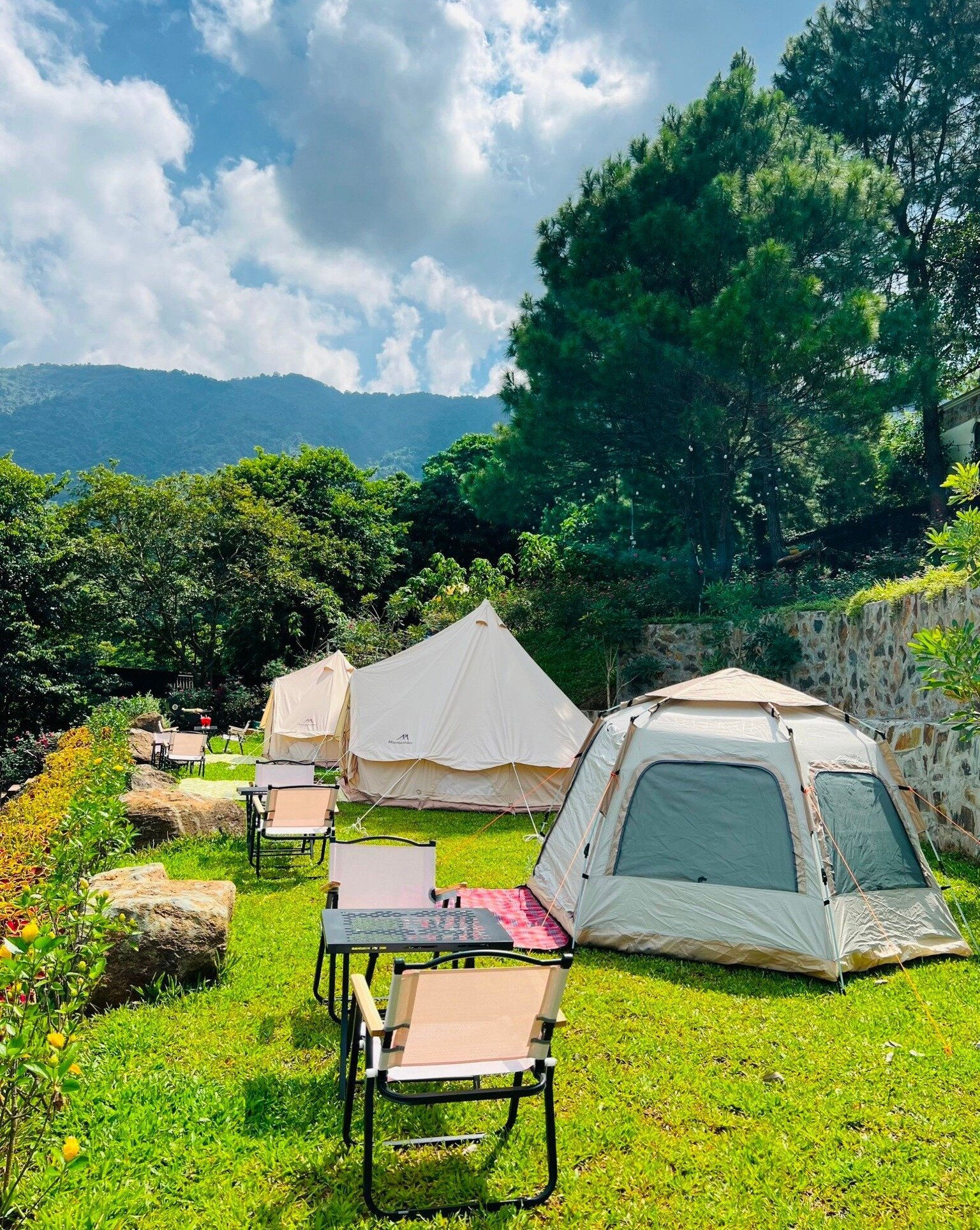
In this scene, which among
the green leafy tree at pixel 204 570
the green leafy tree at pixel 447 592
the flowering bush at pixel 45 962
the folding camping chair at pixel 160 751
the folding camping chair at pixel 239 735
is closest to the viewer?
the flowering bush at pixel 45 962

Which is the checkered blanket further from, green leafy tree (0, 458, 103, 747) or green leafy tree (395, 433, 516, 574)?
green leafy tree (395, 433, 516, 574)

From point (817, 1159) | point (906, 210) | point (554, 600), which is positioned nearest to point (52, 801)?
point (817, 1159)

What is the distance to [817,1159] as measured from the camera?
312 centimetres

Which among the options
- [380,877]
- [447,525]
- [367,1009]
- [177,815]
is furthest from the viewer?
[447,525]

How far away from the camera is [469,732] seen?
35.1 ft

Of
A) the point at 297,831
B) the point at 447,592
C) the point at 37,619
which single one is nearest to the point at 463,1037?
the point at 297,831

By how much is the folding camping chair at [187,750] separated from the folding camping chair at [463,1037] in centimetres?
1204

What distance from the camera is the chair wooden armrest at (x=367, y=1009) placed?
9.30ft

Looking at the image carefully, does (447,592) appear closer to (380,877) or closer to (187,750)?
(187,750)

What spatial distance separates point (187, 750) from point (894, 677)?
11489mm

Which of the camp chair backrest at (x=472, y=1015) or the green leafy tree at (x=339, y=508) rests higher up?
the green leafy tree at (x=339, y=508)

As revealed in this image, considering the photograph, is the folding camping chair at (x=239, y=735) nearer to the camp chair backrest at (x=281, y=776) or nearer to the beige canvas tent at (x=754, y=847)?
the camp chair backrest at (x=281, y=776)

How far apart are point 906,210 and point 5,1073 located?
22.5 m

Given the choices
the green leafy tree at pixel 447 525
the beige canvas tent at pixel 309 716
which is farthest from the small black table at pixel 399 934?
the green leafy tree at pixel 447 525
